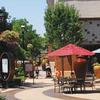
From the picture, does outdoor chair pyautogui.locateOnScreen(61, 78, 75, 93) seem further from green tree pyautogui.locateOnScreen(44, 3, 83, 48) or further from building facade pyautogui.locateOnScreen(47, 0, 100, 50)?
building facade pyautogui.locateOnScreen(47, 0, 100, 50)

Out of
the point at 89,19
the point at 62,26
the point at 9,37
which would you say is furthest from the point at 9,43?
the point at 89,19

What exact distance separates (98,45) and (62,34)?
5266 mm

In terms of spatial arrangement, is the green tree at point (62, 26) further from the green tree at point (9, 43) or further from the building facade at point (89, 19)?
the green tree at point (9, 43)

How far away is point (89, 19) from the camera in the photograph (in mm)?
52969

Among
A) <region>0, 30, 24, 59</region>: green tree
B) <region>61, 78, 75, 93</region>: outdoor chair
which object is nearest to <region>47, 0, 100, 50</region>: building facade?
<region>0, 30, 24, 59</region>: green tree

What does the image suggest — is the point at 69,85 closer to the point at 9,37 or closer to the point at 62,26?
the point at 9,37

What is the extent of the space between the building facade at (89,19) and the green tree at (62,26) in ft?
7.84

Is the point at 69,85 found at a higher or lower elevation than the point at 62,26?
lower

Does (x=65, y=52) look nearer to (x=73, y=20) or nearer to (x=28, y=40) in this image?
(x=73, y=20)

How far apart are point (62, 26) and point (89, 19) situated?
176 inches

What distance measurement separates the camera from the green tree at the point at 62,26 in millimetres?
49500

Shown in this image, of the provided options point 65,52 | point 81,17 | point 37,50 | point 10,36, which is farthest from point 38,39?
point 65,52

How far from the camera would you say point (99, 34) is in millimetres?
52969

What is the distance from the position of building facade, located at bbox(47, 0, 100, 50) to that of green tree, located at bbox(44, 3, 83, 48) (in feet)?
7.84
